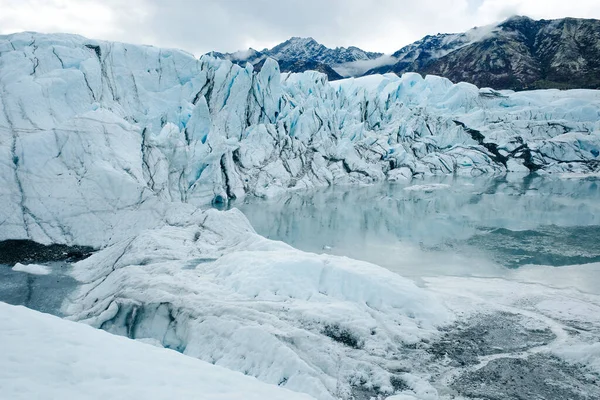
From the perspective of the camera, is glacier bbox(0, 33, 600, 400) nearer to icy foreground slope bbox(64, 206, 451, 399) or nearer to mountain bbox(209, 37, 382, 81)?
icy foreground slope bbox(64, 206, 451, 399)

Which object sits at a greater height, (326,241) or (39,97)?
(39,97)

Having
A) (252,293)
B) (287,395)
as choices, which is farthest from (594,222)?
(287,395)

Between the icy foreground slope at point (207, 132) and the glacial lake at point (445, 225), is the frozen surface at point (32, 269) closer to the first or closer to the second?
the icy foreground slope at point (207, 132)

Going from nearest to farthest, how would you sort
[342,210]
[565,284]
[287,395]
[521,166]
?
[287,395]
[565,284]
[342,210]
[521,166]

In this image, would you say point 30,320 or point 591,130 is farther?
point 591,130

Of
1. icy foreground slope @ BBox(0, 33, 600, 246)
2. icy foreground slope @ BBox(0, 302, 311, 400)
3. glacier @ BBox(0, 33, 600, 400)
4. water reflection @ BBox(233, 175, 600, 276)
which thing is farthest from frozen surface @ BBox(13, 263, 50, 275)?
water reflection @ BBox(233, 175, 600, 276)

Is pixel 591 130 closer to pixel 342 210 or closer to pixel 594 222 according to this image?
pixel 594 222

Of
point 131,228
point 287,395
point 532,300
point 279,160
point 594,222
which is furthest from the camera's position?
point 279,160

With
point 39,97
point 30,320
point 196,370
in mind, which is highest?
point 39,97
